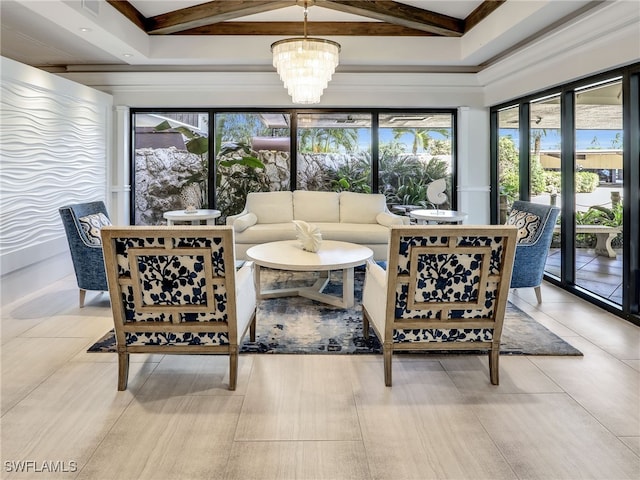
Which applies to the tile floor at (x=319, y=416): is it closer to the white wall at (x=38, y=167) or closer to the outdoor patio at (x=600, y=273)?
the outdoor patio at (x=600, y=273)

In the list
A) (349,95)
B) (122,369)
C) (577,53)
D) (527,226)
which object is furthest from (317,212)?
(122,369)

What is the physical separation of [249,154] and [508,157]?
12.0 feet

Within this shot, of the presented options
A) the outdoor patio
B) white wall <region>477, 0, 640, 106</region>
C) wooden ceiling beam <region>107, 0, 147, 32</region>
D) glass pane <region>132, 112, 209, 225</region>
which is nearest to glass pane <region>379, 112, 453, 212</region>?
white wall <region>477, 0, 640, 106</region>

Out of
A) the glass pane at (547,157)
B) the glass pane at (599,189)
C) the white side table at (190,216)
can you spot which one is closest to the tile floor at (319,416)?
the glass pane at (599,189)

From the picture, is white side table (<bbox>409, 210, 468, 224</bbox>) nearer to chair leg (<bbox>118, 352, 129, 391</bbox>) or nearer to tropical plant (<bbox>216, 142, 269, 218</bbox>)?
tropical plant (<bbox>216, 142, 269, 218</bbox>)

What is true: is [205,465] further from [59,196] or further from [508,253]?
[59,196]

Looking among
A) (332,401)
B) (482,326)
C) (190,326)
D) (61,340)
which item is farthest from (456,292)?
(61,340)

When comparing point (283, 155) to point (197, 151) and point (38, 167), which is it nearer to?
point (197, 151)

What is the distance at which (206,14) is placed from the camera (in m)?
4.92

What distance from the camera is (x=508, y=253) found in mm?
2459

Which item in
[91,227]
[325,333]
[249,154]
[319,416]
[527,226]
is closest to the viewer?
[319,416]

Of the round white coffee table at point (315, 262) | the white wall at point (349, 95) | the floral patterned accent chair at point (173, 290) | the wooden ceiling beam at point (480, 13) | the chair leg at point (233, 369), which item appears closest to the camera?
the floral patterned accent chair at point (173, 290)

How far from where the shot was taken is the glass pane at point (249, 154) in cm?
673

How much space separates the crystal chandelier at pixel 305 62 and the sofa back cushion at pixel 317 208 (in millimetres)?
2066
